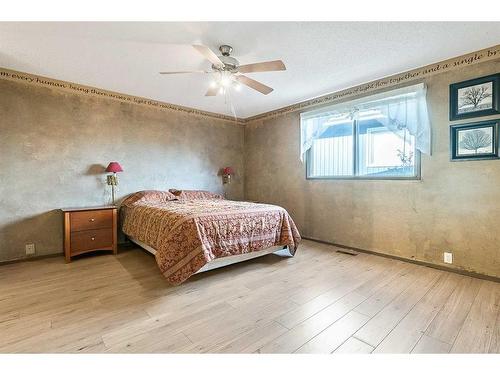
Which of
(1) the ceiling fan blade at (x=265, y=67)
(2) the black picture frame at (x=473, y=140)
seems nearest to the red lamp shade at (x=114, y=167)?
(1) the ceiling fan blade at (x=265, y=67)

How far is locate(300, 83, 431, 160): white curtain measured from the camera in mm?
2984

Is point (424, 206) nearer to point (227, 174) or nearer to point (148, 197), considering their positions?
point (227, 174)

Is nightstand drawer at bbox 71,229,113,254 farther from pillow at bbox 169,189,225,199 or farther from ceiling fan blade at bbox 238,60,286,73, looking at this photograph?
ceiling fan blade at bbox 238,60,286,73

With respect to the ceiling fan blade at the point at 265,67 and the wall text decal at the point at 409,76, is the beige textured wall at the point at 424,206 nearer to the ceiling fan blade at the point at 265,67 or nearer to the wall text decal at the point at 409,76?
the wall text decal at the point at 409,76

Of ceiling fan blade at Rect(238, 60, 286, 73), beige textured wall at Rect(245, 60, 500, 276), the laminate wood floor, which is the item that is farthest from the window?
ceiling fan blade at Rect(238, 60, 286, 73)

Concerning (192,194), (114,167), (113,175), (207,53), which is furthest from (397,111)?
(113,175)

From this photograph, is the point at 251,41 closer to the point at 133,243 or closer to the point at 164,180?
the point at 164,180

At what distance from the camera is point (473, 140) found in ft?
8.73

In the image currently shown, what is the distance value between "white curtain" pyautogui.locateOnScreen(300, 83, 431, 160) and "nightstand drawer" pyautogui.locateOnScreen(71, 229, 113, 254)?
374 centimetres

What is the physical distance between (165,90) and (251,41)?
1.92 meters

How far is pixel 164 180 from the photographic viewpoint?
175 inches
